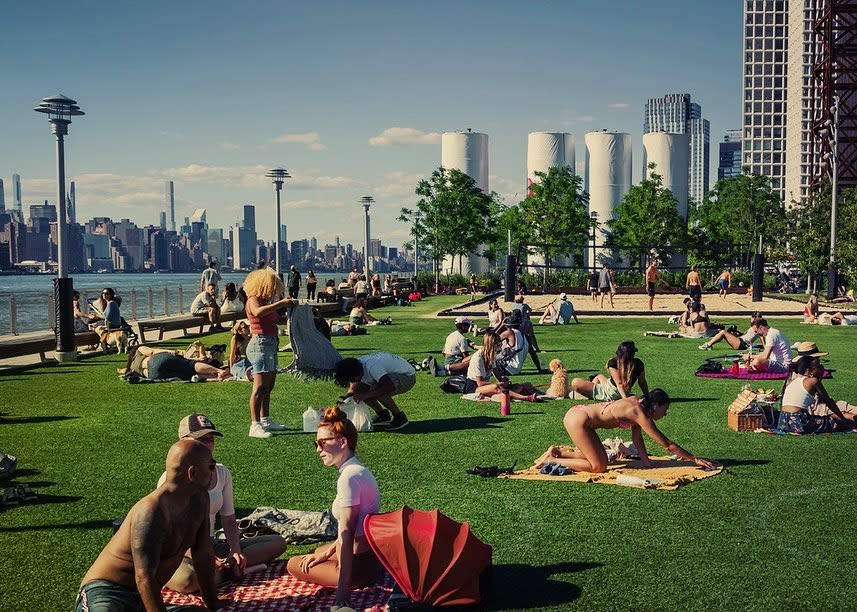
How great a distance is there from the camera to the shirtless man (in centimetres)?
439

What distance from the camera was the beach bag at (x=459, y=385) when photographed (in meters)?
14.1

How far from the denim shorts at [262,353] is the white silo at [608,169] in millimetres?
71005

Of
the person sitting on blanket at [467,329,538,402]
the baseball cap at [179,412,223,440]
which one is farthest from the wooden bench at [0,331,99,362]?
the baseball cap at [179,412,223,440]

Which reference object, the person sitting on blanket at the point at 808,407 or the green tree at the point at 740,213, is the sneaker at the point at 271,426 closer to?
the person sitting on blanket at the point at 808,407

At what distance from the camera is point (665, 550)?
6574 mm

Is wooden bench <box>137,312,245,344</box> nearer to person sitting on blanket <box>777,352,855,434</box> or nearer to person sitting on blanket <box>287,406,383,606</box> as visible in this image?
person sitting on blanket <box>777,352,855,434</box>

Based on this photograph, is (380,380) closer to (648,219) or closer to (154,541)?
(154,541)

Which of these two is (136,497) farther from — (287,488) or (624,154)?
(624,154)

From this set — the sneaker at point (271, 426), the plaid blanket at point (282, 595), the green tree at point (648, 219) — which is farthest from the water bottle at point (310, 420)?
the green tree at point (648, 219)

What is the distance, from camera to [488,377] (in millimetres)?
13852

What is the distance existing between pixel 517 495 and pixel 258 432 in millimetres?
3693

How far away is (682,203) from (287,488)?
79160mm

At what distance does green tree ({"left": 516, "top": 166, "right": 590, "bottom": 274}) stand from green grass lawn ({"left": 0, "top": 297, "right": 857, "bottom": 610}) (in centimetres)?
5563

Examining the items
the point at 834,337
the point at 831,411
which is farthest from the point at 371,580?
the point at 834,337
